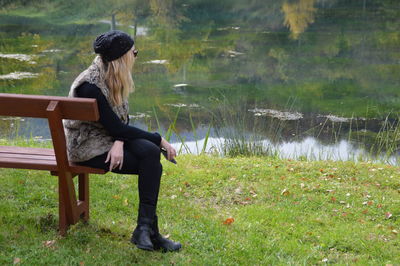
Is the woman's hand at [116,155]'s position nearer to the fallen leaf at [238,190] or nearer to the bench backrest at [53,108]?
the bench backrest at [53,108]

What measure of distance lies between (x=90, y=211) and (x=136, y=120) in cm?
608

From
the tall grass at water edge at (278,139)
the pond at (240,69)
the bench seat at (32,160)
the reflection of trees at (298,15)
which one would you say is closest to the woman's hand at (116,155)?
the bench seat at (32,160)

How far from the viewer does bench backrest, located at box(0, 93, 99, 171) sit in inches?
131

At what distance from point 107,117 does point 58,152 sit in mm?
390

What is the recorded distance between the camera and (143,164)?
348cm

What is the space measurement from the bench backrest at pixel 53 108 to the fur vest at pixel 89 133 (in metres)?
0.15

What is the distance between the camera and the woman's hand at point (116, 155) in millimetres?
3430

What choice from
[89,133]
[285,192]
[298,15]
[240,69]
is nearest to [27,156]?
[89,133]

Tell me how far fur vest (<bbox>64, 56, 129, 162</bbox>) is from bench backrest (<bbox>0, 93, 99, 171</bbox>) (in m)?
0.15

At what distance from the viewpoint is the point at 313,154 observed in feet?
26.3

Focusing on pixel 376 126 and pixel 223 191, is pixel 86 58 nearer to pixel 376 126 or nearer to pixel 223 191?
pixel 376 126

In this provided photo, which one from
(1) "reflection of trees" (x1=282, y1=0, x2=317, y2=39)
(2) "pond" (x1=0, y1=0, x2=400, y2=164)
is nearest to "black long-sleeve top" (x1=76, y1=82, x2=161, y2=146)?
(2) "pond" (x1=0, y1=0, x2=400, y2=164)

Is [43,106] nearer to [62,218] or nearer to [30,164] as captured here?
[30,164]

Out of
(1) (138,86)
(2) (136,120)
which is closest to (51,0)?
(1) (138,86)
